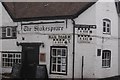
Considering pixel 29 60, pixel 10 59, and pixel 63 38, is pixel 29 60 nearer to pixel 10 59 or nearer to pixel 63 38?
pixel 10 59

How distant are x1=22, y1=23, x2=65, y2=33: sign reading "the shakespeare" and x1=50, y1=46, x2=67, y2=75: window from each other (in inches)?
54.3

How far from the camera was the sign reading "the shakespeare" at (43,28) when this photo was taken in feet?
64.2

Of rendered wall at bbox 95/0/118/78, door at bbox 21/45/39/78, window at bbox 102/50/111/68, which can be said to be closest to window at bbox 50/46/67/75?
door at bbox 21/45/39/78

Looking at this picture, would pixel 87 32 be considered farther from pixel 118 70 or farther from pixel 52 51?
pixel 118 70

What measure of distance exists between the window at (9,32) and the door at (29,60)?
Result: 161 centimetres

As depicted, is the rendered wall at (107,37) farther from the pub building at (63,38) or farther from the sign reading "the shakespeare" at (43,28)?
the sign reading "the shakespeare" at (43,28)

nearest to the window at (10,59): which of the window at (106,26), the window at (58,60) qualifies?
the window at (58,60)

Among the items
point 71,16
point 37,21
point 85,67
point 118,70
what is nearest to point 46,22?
point 37,21

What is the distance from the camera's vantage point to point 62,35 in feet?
63.8

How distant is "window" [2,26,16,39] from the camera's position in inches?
856

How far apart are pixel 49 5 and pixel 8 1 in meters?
4.31

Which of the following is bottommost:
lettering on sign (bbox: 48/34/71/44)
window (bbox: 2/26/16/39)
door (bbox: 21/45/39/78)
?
door (bbox: 21/45/39/78)

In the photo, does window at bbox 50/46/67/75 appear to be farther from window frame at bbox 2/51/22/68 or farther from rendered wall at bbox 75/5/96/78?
window frame at bbox 2/51/22/68

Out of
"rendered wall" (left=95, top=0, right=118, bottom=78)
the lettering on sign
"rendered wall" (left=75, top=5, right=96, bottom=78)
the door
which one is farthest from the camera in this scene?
the door
